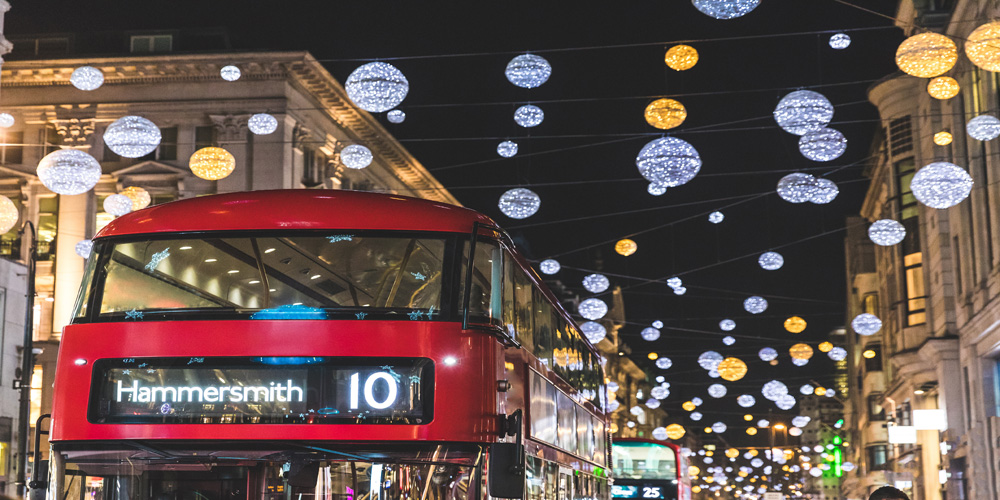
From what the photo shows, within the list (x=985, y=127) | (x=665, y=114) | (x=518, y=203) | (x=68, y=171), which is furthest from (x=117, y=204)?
(x=985, y=127)

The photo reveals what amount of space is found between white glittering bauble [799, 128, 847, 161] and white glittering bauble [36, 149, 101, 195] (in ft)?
31.0

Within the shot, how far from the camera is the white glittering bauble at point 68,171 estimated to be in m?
14.7

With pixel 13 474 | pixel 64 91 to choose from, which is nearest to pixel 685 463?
pixel 13 474

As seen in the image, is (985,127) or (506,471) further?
(985,127)

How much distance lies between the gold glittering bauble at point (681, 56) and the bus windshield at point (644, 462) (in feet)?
41.9

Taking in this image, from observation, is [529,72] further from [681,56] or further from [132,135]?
[132,135]

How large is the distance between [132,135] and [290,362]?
31.6ft

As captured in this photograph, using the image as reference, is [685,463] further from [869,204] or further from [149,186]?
[869,204]

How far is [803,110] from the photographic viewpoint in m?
14.4

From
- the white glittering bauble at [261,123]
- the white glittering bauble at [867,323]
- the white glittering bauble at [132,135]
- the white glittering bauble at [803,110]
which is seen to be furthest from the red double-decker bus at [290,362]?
the white glittering bauble at [867,323]

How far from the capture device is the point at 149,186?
38875 mm

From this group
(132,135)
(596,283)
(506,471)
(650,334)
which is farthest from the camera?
(650,334)

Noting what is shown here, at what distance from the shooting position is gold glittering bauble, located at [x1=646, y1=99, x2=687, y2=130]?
15.8 meters

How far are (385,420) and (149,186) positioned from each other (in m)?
34.0
